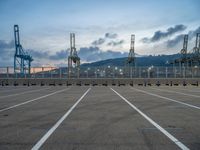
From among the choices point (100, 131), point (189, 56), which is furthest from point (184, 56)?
point (100, 131)

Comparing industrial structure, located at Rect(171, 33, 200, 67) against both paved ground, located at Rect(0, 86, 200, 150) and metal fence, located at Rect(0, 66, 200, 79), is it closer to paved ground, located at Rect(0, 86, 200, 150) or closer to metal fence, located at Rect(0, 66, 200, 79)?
metal fence, located at Rect(0, 66, 200, 79)

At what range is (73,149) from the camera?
23.0 feet

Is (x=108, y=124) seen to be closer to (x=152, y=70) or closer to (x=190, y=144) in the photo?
(x=190, y=144)

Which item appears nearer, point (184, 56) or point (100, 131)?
point (100, 131)

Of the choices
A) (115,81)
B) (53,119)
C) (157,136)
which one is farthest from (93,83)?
(157,136)

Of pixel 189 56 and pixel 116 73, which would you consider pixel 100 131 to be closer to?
pixel 116 73

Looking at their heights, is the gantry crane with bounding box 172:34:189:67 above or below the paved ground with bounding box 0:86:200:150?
above

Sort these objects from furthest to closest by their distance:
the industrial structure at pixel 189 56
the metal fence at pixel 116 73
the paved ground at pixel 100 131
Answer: the industrial structure at pixel 189 56 < the metal fence at pixel 116 73 < the paved ground at pixel 100 131

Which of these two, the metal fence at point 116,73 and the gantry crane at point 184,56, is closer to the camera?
the metal fence at point 116,73

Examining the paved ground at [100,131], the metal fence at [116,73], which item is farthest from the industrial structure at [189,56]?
the paved ground at [100,131]

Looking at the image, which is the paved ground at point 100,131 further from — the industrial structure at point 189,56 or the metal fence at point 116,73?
the industrial structure at point 189,56

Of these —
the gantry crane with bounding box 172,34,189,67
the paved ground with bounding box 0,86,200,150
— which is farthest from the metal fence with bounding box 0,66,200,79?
the gantry crane with bounding box 172,34,189,67

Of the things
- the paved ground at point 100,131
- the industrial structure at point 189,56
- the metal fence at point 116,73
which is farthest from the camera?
the industrial structure at point 189,56

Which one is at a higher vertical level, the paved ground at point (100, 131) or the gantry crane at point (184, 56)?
the gantry crane at point (184, 56)
